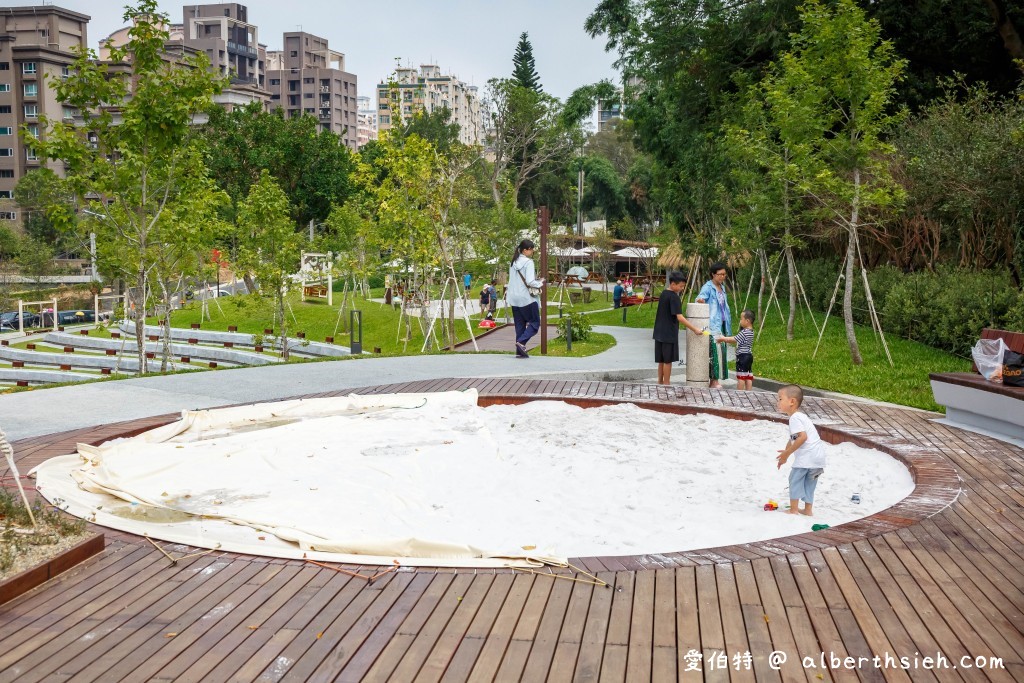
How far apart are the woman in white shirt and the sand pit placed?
177 inches

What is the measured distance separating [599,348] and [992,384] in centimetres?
1044

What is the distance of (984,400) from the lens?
830cm

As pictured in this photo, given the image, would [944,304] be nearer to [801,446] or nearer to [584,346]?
[584,346]

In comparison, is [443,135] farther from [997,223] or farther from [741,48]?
[997,223]

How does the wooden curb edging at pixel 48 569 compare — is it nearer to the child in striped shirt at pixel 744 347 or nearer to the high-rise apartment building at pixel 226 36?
the child in striped shirt at pixel 744 347

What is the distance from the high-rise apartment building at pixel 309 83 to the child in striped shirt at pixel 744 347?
4454 inches

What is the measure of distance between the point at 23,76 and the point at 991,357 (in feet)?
278

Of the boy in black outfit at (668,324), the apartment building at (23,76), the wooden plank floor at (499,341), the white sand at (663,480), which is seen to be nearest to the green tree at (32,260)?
the apartment building at (23,76)

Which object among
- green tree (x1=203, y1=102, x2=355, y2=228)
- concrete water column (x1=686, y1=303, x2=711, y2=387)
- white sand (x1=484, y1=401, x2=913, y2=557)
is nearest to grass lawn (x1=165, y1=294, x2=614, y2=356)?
green tree (x1=203, y1=102, x2=355, y2=228)

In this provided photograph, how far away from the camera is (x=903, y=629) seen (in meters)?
3.84

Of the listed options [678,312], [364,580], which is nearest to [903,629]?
[364,580]

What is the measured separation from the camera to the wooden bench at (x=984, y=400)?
26.1ft

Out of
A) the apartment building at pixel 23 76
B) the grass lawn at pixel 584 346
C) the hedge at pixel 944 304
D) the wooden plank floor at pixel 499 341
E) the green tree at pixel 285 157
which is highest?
the apartment building at pixel 23 76

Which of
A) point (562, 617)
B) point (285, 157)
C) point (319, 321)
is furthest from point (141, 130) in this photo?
point (285, 157)
